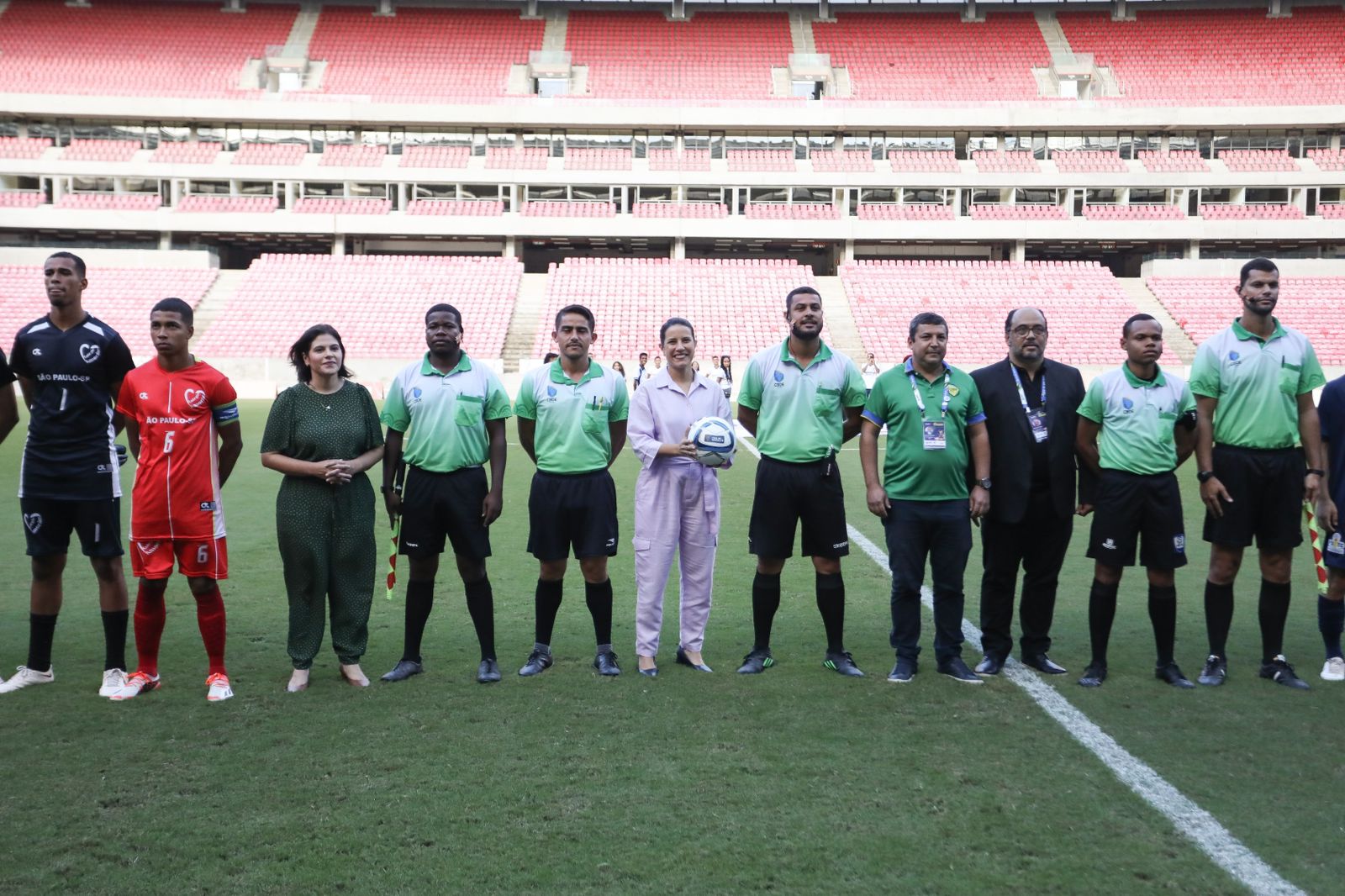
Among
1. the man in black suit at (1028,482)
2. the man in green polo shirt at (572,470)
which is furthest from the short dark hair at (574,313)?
the man in black suit at (1028,482)

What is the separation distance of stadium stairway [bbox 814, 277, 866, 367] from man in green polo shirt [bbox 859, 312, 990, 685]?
28.2 metres

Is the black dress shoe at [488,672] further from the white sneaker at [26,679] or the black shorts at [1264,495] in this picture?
the black shorts at [1264,495]

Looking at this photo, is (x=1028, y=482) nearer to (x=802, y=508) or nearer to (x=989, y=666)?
(x=989, y=666)

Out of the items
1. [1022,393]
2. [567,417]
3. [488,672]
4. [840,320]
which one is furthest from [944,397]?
[840,320]

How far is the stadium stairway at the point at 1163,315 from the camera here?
34.7 m

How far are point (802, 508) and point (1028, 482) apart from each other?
1.20 meters

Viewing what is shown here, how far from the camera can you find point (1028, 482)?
19.0 ft

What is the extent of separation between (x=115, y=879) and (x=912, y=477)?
398 centimetres

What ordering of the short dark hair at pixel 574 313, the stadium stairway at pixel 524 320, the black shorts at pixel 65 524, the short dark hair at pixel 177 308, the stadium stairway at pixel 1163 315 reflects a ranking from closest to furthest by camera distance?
the short dark hair at pixel 177 308, the black shorts at pixel 65 524, the short dark hair at pixel 574 313, the stadium stairway at pixel 1163 315, the stadium stairway at pixel 524 320

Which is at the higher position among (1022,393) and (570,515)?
(1022,393)

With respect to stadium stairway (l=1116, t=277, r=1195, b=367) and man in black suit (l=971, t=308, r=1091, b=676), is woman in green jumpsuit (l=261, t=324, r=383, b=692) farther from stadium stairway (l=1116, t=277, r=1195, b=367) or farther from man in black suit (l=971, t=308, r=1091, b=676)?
stadium stairway (l=1116, t=277, r=1195, b=367)

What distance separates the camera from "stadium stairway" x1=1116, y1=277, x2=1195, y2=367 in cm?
3466

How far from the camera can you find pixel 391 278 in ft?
125

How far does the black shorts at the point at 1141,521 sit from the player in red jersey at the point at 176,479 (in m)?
4.47
